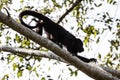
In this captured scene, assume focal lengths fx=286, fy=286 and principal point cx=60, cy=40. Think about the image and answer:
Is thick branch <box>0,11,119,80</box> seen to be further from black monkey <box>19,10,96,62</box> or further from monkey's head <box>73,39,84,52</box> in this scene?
monkey's head <box>73,39,84,52</box>

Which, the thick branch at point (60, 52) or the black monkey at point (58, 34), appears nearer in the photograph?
the thick branch at point (60, 52)

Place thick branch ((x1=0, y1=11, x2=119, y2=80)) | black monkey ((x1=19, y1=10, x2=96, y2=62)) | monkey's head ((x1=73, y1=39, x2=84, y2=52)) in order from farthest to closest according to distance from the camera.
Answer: monkey's head ((x1=73, y1=39, x2=84, y2=52)) < black monkey ((x1=19, y1=10, x2=96, y2=62)) < thick branch ((x1=0, y1=11, x2=119, y2=80))

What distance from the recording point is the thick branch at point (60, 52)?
276 centimetres

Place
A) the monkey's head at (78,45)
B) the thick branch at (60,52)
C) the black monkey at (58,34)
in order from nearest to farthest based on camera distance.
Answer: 1. the thick branch at (60,52)
2. the black monkey at (58,34)
3. the monkey's head at (78,45)

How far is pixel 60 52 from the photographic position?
3125mm

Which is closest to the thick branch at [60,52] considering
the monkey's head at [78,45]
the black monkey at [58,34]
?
Result: the black monkey at [58,34]

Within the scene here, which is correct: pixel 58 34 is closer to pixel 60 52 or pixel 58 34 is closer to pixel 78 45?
pixel 78 45

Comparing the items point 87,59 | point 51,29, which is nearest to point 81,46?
point 87,59

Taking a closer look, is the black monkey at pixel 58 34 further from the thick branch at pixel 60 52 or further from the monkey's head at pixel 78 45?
the thick branch at pixel 60 52

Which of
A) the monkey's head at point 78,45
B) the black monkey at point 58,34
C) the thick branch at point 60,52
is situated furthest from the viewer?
the monkey's head at point 78,45

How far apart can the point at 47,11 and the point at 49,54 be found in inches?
106

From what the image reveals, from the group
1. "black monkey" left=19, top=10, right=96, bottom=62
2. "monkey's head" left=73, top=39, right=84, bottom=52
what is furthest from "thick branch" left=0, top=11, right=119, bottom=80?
"monkey's head" left=73, top=39, right=84, bottom=52

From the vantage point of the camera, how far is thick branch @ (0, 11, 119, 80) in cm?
276

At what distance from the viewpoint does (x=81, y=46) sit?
16.7ft
